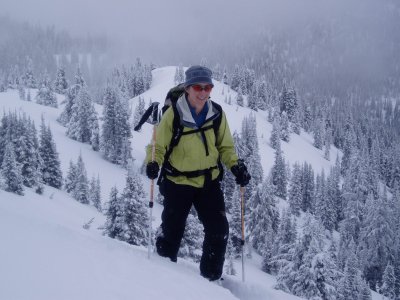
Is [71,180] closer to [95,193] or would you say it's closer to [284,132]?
[95,193]

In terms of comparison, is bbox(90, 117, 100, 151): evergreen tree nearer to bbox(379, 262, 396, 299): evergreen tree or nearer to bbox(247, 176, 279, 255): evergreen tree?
bbox(247, 176, 279, 255): evergreen tree

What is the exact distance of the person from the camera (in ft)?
17.3

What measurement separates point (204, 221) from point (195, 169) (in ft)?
2.79

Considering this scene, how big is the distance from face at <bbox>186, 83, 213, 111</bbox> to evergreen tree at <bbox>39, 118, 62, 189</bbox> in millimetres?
41324

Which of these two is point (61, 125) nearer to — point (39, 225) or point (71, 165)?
point (71, 165)

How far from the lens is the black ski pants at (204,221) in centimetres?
545

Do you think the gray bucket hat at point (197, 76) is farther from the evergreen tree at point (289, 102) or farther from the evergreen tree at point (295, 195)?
the evergreen tree at point (289, 102)

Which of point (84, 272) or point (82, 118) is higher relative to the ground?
point (84, 272)

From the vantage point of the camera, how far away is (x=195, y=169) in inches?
210

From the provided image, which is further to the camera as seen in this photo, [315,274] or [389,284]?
[389,284]

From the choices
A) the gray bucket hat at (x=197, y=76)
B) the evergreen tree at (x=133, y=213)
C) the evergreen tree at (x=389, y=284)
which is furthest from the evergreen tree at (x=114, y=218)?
the evergreen tree at (x=389, y=284)

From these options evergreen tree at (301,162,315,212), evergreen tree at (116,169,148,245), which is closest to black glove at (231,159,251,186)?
evergreen tree at (116,169,148,245)

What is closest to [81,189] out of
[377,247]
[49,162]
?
[49,162]

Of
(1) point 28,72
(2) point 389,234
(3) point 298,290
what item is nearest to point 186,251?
(3) point 298,290
